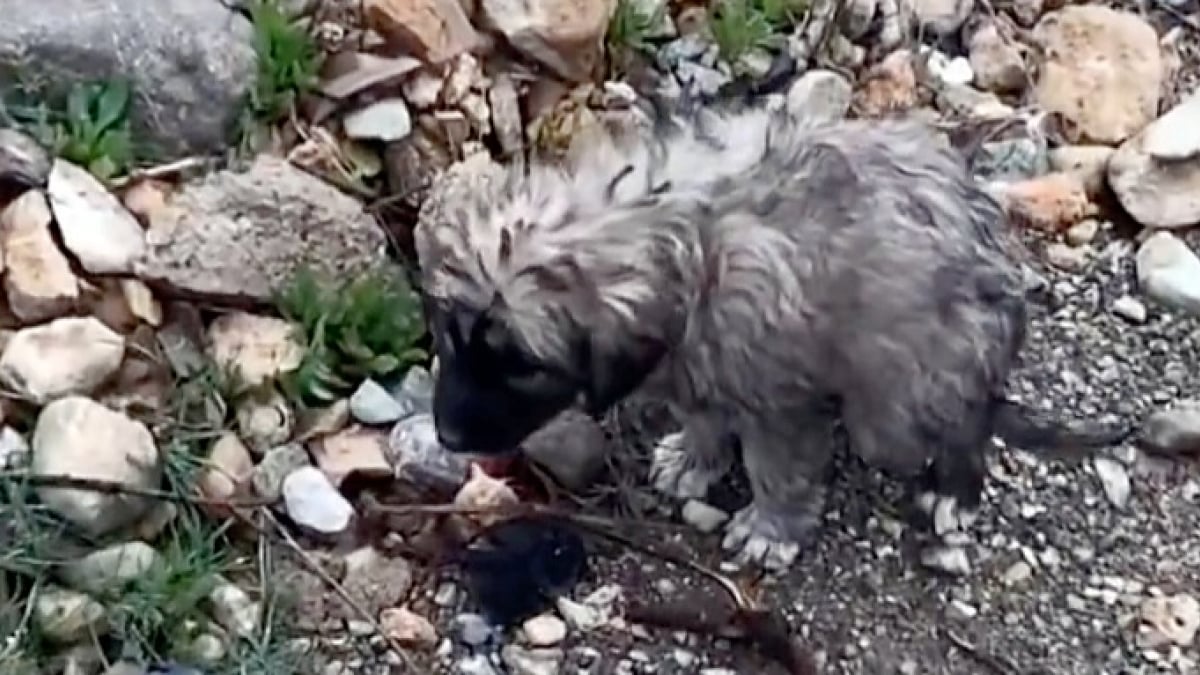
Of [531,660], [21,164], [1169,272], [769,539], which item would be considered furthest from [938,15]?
[21,164]

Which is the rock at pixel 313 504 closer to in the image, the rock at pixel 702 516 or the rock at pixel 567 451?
the rock at pixel 567 451

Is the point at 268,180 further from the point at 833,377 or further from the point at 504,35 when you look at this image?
the point at 833,377

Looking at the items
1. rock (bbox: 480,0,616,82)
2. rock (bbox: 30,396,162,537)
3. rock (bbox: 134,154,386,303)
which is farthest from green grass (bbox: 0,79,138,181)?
rock (bbox: 480,0,616,82)

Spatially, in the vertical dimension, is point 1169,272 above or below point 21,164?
below

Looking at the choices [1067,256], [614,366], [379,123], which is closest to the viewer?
[614,366]

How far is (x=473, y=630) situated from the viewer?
128 inches

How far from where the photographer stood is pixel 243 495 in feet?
10.8

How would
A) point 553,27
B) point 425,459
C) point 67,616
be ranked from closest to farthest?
1. point 67,616
2. point 425,459
3. point 553,27

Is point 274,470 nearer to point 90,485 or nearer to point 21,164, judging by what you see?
point 90,485

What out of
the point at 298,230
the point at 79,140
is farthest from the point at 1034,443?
the point at 79,140

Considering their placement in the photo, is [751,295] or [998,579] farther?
[998,579]

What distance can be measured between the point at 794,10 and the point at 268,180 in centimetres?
97

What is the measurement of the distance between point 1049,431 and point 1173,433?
19 cm

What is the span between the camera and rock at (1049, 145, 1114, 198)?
12.8ft
